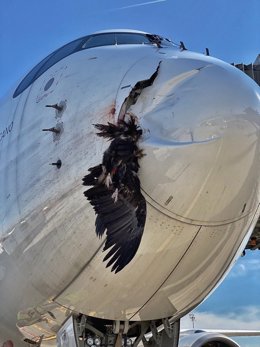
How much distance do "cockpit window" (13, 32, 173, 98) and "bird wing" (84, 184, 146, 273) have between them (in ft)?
6.71

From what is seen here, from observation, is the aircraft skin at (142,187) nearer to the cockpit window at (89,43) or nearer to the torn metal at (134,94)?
the torn metal at (134,94)

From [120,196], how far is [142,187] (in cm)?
22

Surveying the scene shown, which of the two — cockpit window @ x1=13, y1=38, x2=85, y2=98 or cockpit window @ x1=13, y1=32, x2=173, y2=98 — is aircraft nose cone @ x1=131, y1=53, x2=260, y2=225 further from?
cockpit window @ x1=13, y1=38, x2=85, y2=98

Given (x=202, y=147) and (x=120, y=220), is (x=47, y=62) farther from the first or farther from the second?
(x=202, y=147)

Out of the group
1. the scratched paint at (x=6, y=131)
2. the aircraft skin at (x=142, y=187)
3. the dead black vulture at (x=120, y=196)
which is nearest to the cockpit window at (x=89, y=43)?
the aircraft skin at (x=142, y=187)

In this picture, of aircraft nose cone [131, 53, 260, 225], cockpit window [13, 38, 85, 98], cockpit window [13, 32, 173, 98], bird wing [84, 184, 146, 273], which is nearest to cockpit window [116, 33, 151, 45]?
cockpit window [13, 32, 173, 98]

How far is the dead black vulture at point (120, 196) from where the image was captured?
5.18m

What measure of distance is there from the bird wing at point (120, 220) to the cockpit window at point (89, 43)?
205 centimetres

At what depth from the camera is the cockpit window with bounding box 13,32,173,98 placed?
6.87 m

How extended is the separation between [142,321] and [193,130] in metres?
2.30

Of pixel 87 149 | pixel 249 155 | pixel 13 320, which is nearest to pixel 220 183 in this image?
pixel 249 155

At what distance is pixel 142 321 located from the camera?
6148 mm

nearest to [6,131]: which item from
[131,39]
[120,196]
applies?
[131,39]

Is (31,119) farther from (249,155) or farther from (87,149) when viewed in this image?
(249,155)
